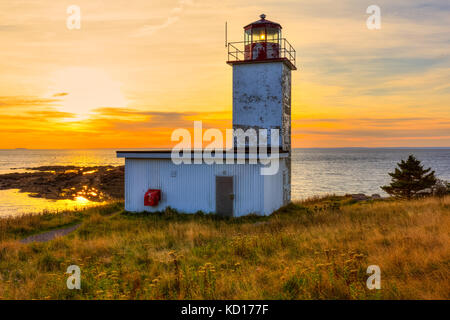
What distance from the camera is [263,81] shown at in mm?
18375

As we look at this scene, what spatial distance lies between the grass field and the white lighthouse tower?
6.62 meters

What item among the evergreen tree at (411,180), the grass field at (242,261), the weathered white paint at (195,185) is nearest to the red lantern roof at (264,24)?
the weathered white paint at (195,185)

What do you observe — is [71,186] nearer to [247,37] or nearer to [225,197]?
[247,37]

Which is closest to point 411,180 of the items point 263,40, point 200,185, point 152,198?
point 263,40

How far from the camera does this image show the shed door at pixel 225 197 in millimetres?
14938

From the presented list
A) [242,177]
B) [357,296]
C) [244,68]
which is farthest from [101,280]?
[244,68]

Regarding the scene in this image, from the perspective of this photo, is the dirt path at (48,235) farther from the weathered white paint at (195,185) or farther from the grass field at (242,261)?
the weathered white paint at (195,185)

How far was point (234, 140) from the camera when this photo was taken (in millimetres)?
18984

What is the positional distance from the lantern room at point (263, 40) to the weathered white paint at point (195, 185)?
6.79 meters

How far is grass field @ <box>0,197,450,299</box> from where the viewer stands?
5.44m

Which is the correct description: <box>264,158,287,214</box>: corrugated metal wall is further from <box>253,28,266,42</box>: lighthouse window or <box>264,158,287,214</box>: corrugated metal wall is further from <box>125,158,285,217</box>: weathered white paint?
<box>253,28,266,42</box>: lighthouse window

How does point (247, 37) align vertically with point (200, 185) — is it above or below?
above

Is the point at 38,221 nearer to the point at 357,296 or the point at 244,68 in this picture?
the point at 244,68

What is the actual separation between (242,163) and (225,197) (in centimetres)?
167
